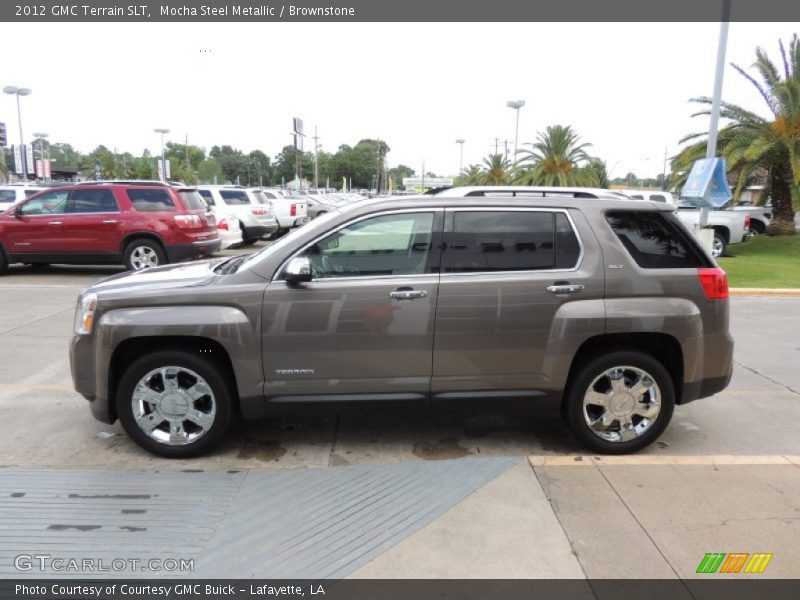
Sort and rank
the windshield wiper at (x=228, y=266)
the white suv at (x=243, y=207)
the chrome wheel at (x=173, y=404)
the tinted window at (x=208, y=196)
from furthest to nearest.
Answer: the tinted window at (x=208, y=196)
the white suv at (x=243, y=207)
the windshield wiper at (x=228, y=266)
the chrome wheel at (x=173, y=404)

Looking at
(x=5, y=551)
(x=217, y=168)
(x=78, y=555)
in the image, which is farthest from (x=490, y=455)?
(x=217, y=168)

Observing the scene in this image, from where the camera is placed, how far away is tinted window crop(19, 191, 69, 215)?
462 inches

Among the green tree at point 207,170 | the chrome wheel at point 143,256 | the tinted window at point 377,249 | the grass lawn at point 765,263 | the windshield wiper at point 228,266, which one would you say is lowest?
the grass lawn at point 765,263

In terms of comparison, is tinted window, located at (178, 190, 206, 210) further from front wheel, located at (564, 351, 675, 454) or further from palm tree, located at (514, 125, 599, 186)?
palm tree, located at (514, 125, 599, 186)

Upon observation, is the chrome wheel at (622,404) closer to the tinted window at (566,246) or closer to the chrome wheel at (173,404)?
the tinted window at (566,246)

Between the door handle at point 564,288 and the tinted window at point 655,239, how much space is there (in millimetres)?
483

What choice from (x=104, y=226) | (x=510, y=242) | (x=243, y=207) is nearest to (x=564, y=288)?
(x=510, y=242)

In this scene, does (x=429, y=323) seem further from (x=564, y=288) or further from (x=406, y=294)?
(x=564, y=288)

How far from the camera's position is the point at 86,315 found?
3914 millimetres

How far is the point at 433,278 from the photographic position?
12.8 feet

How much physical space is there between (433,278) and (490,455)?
51.2 inches

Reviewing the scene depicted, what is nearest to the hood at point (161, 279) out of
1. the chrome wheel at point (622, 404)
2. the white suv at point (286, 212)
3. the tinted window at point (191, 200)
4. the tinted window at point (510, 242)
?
the tinted window at point (510, 242)

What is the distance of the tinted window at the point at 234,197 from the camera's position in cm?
1677
